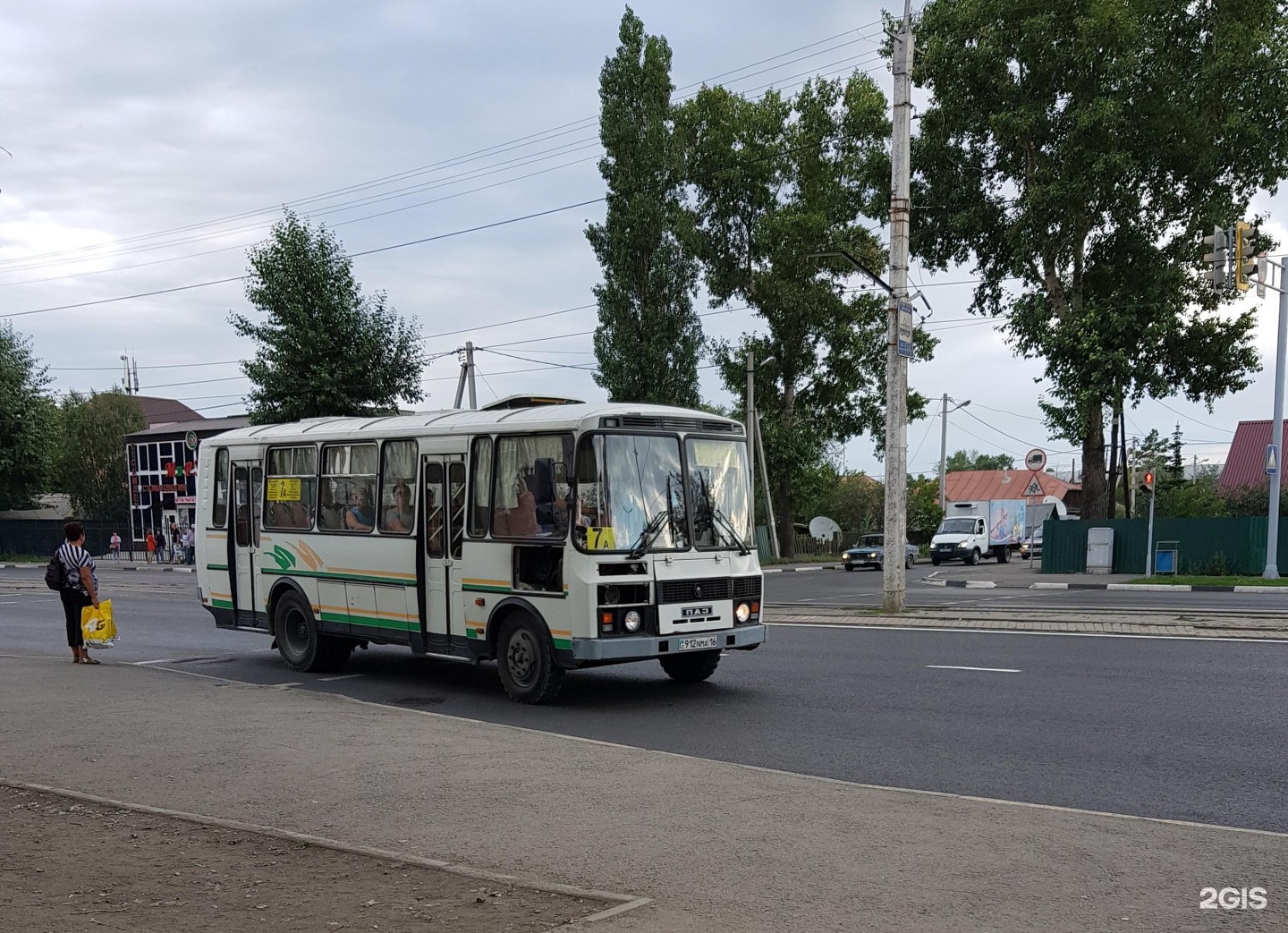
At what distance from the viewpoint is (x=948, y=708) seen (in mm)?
10477

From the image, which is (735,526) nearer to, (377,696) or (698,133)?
(377,696)

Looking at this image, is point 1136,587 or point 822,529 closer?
point 1136,587

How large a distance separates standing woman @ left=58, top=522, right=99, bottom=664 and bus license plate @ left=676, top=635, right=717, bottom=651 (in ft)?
26.3

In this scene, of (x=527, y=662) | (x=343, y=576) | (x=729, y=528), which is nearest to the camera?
(x=527, y=662)

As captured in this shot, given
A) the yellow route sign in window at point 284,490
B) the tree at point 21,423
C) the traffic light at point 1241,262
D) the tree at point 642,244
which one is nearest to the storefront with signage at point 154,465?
the tree at point 21,423

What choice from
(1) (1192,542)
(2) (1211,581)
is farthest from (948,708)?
(1) (1192,542)

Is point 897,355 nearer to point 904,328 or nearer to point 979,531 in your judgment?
point 904,328

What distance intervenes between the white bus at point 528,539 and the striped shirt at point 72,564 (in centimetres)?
267

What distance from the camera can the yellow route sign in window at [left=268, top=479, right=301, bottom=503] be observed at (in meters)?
14.2

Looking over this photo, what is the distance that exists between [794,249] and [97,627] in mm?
34758

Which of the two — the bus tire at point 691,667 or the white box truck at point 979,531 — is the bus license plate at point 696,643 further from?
the white box truck at point 979,531

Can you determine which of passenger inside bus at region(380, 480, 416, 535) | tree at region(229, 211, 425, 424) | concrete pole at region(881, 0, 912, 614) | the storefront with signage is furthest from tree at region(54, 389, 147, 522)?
passenger inside bus at region(380, 480, 416, 535)

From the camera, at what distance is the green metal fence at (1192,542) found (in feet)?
103

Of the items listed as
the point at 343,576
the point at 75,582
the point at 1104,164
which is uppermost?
the point at 1104,164
